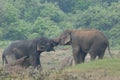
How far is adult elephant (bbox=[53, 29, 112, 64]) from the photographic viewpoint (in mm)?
14641

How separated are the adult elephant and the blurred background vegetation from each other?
12.6m

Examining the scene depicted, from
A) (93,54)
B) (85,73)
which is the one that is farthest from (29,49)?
(85,73)

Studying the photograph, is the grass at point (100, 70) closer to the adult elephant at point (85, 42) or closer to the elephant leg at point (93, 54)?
the elephant leg at point (93, 54)

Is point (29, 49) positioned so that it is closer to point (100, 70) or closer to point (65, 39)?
point (65, 39)

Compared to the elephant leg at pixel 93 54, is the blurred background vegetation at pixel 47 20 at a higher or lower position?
lower

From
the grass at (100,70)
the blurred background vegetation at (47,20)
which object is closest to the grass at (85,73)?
the grass at (100,70)

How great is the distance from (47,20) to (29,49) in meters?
19.4

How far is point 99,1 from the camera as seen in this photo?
41.2 meters

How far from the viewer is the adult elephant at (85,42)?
576 inches

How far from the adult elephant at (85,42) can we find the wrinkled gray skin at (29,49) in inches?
25.0

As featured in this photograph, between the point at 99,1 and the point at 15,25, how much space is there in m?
11.0

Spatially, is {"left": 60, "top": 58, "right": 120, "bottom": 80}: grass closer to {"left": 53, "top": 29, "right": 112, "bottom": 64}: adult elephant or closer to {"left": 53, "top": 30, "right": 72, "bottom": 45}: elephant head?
{"left": 53, "top": 29, "right": 112, "bottom": 64}: adult elephant

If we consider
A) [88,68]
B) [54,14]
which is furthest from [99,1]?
[88,68]

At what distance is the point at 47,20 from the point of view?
112 feet
